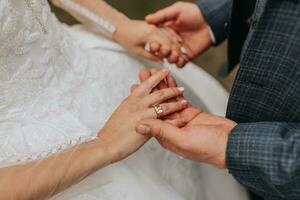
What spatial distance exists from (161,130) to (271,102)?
190 millimetres

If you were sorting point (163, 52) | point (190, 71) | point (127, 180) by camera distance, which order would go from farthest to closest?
point (190, 71) < point (163, 52) < point (127, 180)

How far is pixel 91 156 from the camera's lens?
0.79 metres

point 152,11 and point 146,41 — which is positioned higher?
point 146,41

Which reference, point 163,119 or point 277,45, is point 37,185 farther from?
point 277,45

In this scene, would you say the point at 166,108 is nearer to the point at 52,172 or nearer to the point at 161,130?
the point at 161,130

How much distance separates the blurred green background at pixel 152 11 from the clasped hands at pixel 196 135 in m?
0.99

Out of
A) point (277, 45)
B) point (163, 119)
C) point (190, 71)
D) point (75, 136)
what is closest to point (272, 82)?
point (277, 45)

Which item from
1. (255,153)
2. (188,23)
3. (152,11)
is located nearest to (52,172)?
(255,153)

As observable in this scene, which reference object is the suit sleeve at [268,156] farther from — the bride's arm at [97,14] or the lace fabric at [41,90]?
the bride's arm at [97,14]

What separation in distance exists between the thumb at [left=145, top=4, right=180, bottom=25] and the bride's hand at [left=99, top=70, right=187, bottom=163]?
0.93 feet

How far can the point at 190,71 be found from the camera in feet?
3.97

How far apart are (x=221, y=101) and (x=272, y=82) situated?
0.40 metres

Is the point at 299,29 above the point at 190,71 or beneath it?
above

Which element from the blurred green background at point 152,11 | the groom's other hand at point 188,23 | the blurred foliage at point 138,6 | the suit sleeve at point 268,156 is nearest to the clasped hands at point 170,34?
the groom's other hand at point 188,23
